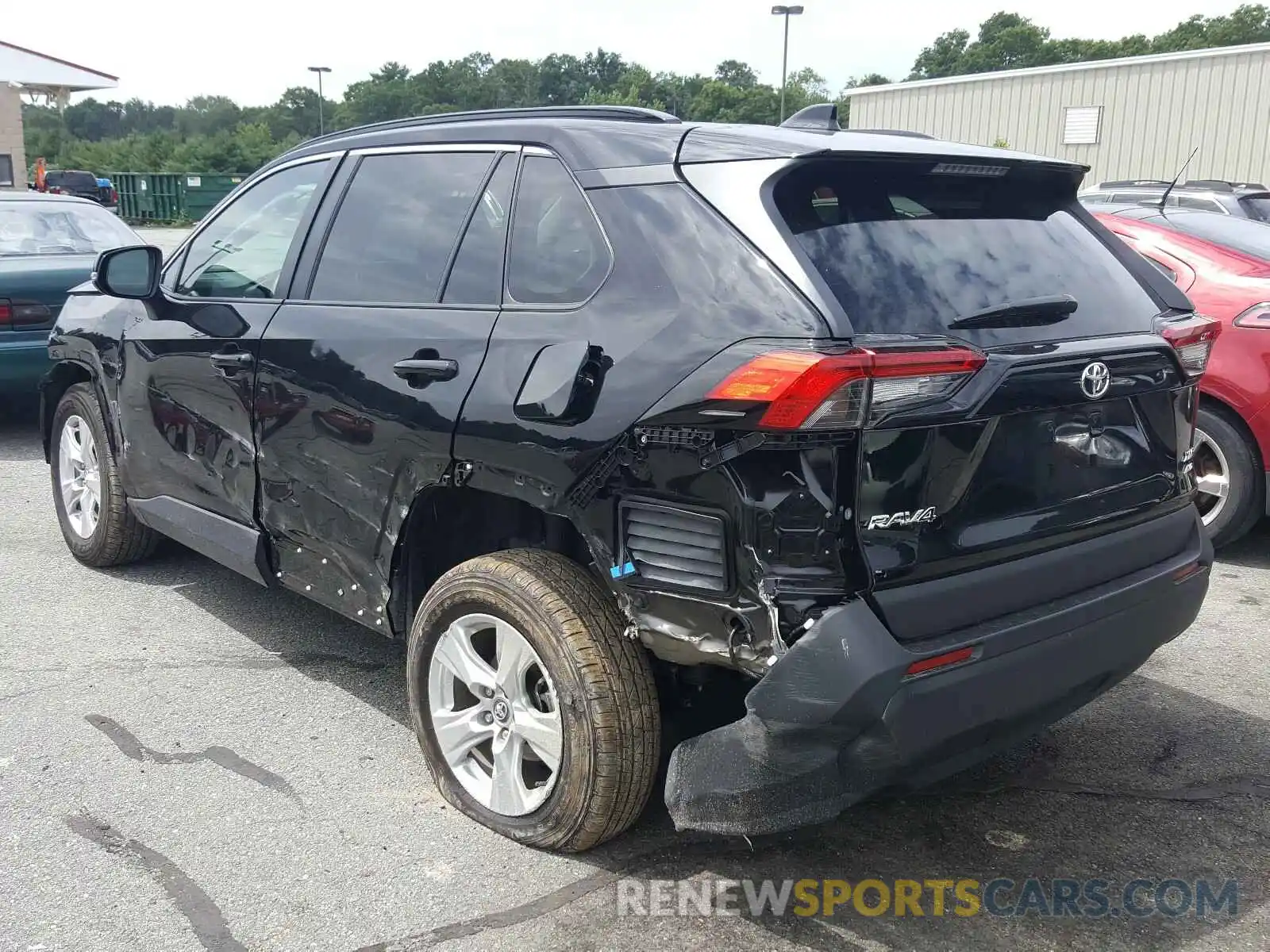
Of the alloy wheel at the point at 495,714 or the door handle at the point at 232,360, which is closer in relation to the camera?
the alloy wheel at the point at 495,714

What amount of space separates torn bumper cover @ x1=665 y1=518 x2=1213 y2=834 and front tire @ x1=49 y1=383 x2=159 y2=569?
3.43m

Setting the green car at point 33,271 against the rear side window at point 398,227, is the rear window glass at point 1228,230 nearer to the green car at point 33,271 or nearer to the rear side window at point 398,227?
the rear side window at point 398,227

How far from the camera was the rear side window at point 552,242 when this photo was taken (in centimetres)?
290

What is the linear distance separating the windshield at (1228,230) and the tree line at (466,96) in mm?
36462

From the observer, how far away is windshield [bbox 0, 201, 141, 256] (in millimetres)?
8477

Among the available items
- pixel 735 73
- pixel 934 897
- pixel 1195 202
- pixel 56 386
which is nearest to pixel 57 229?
pixel 56 386

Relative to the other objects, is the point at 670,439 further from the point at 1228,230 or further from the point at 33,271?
the point at 33,271

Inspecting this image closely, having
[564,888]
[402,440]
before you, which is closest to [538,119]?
[402,440]

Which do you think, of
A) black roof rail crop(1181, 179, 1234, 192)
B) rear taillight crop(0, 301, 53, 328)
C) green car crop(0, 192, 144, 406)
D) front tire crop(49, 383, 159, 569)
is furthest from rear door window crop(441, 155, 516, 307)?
black roof rail crop(1181, 179, 1234, 192)

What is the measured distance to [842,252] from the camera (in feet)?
8.65

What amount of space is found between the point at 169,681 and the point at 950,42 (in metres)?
109

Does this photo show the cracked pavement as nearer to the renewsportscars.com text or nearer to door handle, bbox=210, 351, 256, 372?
the renewsportscars.com text

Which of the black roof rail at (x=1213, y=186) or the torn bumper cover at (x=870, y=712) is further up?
the black roof rail at (x=1213, y=186)

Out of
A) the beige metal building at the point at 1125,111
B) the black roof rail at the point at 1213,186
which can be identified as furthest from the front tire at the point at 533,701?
the beige metal building at the point at 1125,111
